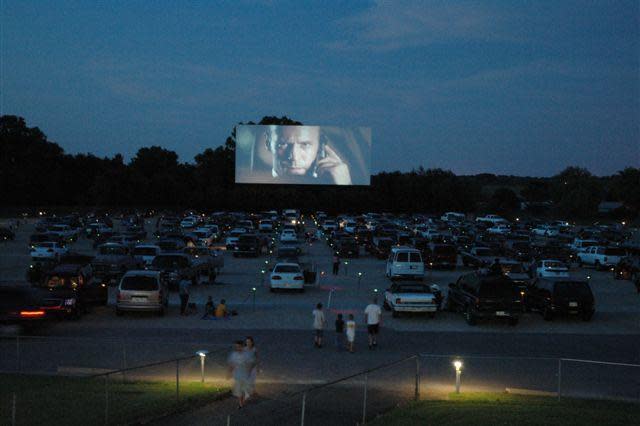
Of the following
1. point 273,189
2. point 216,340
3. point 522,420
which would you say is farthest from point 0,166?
point 522,420

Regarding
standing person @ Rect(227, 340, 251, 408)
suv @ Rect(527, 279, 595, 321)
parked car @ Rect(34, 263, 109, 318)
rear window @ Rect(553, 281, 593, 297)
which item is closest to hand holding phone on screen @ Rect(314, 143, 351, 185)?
parked car @ Rect(34, 263, 109, 318)

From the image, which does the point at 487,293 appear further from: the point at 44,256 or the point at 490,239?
the point at 490,239

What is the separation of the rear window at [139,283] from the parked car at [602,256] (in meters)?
28.8

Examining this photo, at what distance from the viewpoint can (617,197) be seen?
129 metres

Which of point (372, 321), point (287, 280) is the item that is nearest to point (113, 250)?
point (287, 280)

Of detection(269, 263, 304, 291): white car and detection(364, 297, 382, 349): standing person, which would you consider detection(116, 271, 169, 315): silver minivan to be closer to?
detection(269, 263, 304, 291): white car

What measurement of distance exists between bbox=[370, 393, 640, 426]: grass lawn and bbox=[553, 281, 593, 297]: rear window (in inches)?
459

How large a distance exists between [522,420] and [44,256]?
3824cm

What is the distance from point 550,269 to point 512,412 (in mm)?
27636

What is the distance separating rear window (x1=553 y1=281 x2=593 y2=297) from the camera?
905 inches

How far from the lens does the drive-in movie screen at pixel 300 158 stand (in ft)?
226

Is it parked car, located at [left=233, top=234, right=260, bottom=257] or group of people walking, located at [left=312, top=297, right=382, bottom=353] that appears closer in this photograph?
group of people walking, located at [left=312, top=297, right=382, bottom=353]

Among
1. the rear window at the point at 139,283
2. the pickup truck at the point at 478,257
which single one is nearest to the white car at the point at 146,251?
the rear window at the point at 139,283

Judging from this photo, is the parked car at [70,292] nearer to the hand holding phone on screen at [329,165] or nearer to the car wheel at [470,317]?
the car wheel at [470,317]
